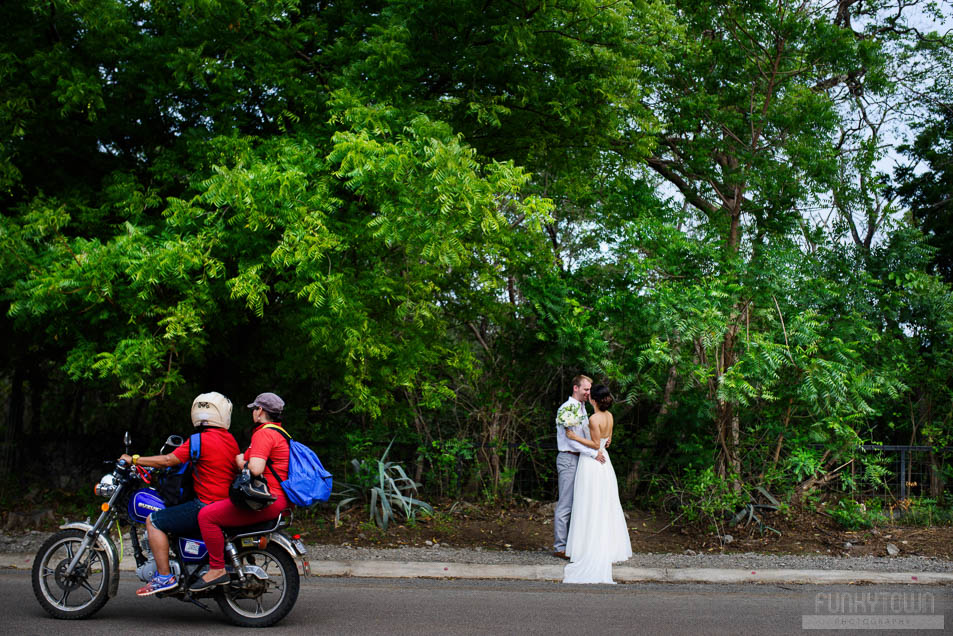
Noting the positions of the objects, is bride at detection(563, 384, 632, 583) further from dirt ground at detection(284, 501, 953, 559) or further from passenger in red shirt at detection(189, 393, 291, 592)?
passenger in red shirt at detection(189, 393, 291, 592)

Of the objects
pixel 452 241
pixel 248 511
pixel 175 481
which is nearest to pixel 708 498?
pixel 452 241

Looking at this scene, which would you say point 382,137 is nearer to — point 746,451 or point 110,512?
point 110,512

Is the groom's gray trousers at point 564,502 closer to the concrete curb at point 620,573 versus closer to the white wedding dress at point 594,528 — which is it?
the white wedding dress at point 594,528

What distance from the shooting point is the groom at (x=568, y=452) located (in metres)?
8.83

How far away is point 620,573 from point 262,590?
4004 millimetres

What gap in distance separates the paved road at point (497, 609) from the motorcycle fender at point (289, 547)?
0.46m

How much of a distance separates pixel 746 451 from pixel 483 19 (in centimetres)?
633

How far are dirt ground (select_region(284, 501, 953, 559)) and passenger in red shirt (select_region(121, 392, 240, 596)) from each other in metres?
3.94

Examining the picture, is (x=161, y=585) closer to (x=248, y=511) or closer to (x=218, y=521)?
(x=218, y=521)

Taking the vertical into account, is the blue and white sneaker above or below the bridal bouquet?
below

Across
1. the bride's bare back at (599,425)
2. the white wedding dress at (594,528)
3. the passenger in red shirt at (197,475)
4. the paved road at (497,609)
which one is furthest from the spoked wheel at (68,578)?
the bride's bare back at (599,425)

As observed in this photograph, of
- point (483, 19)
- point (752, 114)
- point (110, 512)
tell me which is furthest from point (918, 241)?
point (110, 512)

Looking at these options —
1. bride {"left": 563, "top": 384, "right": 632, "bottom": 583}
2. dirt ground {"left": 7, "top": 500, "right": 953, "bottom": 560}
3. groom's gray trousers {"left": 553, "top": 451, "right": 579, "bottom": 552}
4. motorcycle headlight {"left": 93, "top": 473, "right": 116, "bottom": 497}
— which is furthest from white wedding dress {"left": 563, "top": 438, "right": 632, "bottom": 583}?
motorcycle headlight {"left": 93, "top": 473, "right": 116, "bottom": 497}

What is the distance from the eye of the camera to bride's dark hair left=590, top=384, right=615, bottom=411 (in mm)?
8750
